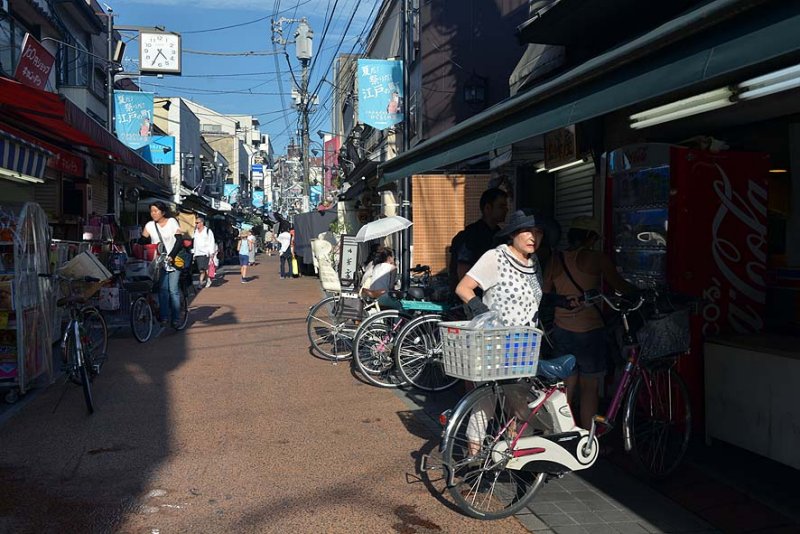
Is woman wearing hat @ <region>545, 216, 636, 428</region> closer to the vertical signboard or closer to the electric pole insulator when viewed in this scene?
the electric pole insulator

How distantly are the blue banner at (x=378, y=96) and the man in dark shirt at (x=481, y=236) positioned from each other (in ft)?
28.5

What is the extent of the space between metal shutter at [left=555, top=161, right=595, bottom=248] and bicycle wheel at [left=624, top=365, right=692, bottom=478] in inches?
142

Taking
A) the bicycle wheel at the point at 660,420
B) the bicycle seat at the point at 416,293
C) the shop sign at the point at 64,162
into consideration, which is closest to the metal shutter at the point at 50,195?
the shop sign at the point at 64,162

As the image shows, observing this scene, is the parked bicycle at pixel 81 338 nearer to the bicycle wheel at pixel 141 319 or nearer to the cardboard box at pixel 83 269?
the cardboard box at pixel 83 269

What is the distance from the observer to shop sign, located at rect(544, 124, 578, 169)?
7230 millimetres

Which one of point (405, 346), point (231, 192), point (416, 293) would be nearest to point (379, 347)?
point (405, 346)

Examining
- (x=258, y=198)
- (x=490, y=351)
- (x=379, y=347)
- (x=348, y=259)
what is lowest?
(x=379, y=347)

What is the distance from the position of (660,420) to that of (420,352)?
9.26 ft

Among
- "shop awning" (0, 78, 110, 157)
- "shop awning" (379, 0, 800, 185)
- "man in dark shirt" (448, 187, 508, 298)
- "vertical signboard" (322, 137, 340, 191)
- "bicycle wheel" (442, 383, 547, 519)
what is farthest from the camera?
"vertical signboard" (322, 137, 340, 191)

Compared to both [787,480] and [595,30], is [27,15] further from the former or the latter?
[787,480]

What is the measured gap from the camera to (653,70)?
3.55 metres

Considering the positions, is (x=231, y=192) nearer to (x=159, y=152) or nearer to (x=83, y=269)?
(x=159, y=152)

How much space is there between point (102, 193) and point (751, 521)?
16.3 m

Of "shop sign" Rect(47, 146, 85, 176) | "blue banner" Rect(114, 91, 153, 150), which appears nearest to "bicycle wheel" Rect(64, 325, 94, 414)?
"shop sign" Rect(47, 146, 85, 176)
